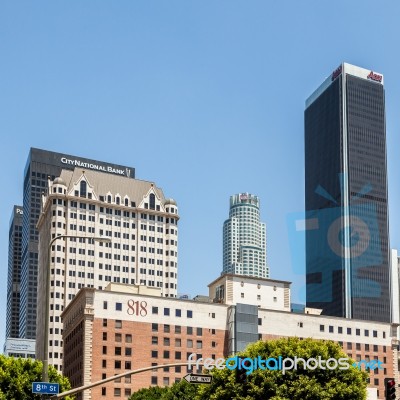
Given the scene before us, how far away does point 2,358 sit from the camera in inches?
3322

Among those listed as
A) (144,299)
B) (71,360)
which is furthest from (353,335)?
(71,360)

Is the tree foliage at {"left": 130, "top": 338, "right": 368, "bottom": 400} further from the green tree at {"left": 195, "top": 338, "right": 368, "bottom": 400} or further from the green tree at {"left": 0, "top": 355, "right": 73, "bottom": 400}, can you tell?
the green tree at {"left": 0, "top": 355, "right": 73, "bottom": 400}

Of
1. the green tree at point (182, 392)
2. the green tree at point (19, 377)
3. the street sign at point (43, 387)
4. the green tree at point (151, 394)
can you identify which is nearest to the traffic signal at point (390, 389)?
the street sign at point (43, 387)

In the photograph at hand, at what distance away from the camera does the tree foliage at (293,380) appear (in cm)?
8250

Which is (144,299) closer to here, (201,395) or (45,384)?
(201,395)

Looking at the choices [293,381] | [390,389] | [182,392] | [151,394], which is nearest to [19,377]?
[293,381]

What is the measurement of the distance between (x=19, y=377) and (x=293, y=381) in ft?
88.7

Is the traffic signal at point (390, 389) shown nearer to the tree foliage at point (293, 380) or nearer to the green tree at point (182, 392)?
the tree foliage at point (293, 380)

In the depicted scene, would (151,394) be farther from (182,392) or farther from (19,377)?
(19,377)

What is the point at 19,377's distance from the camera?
82.9m

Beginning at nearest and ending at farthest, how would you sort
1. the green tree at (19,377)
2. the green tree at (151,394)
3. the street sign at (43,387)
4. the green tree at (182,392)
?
the street sign at (43,387) < the green tree at (19,377) < the green tree at (182,392) < the green tree at (151,394)

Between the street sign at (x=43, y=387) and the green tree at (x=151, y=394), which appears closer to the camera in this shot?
the street sign at (x=43, y=387)

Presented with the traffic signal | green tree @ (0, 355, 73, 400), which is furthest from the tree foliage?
the traffic signal

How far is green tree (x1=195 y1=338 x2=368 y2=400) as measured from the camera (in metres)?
82.4
